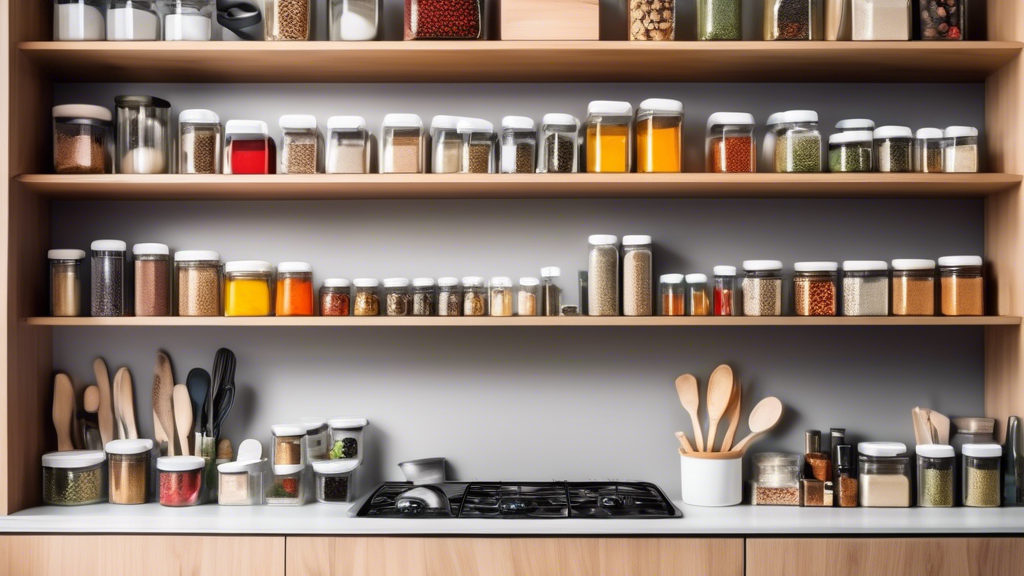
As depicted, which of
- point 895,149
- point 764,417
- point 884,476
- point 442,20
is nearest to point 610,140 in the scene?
point 442,20

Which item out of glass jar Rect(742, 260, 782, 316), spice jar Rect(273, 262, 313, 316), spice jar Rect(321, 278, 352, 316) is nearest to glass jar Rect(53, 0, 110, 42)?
spice jar Rect(273, 262, 313, 316)

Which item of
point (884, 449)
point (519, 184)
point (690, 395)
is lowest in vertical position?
point (884, 449)

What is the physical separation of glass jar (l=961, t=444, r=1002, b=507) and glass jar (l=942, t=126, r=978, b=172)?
71 cm

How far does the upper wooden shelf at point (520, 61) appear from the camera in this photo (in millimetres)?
2037

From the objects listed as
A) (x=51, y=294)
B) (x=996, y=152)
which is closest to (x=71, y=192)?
(x=51, y=294)

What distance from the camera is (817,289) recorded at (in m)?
2.11

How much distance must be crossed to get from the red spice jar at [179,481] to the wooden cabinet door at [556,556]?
52 centimetres

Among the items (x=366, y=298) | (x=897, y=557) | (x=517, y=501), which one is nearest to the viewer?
(x=897, y=557)

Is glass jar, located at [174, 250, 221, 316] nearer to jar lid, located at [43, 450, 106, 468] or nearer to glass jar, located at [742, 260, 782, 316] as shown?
jar lid, located at [43, 450, 106, 468]

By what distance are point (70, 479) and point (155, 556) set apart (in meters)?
0.37

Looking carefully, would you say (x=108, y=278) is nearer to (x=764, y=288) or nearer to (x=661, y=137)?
(x=661, y=137)

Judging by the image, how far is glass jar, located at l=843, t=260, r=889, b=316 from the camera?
2.10 m

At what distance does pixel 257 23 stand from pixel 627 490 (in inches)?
62.5

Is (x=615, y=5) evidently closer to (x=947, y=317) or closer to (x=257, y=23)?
(x=257, y=23)
